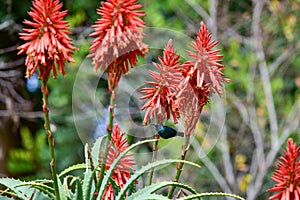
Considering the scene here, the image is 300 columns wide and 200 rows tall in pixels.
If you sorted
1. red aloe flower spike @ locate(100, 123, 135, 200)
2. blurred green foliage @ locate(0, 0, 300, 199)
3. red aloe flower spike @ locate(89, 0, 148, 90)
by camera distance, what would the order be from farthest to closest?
1. blurred green foliage @ locate(0, 0, 300, 199)
2. red aloe flower spike @ locate(100, 123, 135, 200)
3. red aloe flower spike @ locate(89, 0, 148, 90)

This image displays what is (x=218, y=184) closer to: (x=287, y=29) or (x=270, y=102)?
(x=270, y=102)

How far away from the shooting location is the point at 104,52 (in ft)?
2.87

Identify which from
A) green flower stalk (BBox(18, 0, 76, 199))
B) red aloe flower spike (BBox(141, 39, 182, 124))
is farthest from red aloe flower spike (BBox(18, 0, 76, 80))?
red aloe flower spike (BBox(141, 39, 182, 124))

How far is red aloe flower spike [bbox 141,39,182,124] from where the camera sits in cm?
95

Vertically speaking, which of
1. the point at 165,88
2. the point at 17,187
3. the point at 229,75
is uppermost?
the point at 229,75

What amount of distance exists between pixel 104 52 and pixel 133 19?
0.07 meters

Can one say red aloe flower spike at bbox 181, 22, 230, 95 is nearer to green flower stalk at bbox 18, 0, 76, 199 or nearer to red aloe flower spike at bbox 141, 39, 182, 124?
red aloe flower spike at bbox 141, 39, 182, 124

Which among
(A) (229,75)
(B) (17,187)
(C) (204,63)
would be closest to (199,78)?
(C) (204,63)

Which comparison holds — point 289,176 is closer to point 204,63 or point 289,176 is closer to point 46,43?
point 204,63

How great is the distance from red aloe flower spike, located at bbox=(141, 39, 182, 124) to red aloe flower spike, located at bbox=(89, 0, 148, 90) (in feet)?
0.26

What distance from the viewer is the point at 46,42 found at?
2.86 feet

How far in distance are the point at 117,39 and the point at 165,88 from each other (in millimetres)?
143

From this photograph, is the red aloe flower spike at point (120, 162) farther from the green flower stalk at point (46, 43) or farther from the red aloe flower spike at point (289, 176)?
the red aloe flower spike at point (289, 176)

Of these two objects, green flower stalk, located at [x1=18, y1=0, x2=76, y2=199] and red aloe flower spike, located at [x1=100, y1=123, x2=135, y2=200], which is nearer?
green flower stalk, located at [x1=18, y1=0, x2=76, y2=199]
